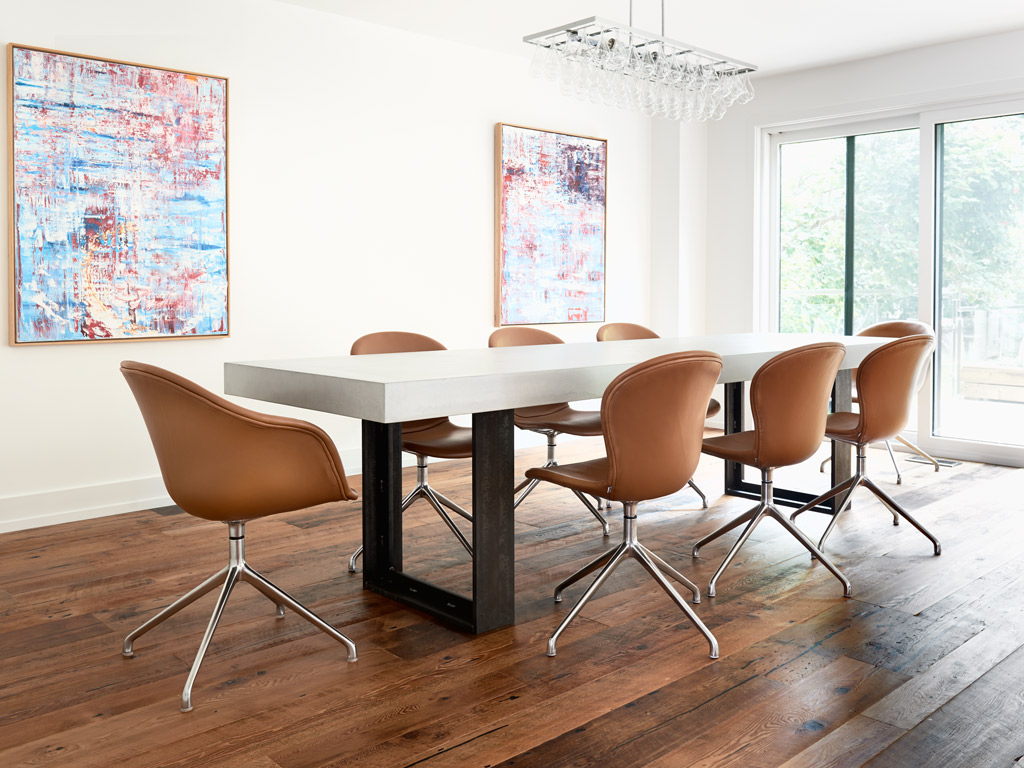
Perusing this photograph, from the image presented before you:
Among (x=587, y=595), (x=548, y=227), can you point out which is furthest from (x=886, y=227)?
(x=587, y=595)

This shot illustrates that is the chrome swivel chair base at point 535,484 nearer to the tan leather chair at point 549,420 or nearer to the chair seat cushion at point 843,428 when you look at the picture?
the tan leather chair at point 549,420

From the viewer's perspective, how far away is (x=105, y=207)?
4.23m

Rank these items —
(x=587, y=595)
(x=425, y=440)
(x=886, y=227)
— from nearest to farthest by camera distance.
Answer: (x=587, y=595) → (x=425, y=440) → (x=886, y=227)

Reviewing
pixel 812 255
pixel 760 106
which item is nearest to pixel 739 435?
pixel 812 255

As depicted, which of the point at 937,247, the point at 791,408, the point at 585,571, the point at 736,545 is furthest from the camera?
the point at 937,247

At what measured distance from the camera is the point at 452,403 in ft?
8.20

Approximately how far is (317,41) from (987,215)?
4195mm

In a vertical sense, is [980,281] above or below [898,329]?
above

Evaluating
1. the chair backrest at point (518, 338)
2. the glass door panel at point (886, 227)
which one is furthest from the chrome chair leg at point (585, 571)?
the glass door panel at point (886, 227)

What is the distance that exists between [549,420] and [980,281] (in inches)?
132

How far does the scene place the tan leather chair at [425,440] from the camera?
11.2 ft

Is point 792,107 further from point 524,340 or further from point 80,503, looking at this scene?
point 80,503

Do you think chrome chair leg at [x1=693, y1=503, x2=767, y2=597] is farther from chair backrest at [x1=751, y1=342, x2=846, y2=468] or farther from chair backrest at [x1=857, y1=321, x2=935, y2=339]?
chair backrest at [x1=857, y1=321, x2=935, y2=339]

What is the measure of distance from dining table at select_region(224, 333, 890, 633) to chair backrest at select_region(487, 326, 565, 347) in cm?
77
